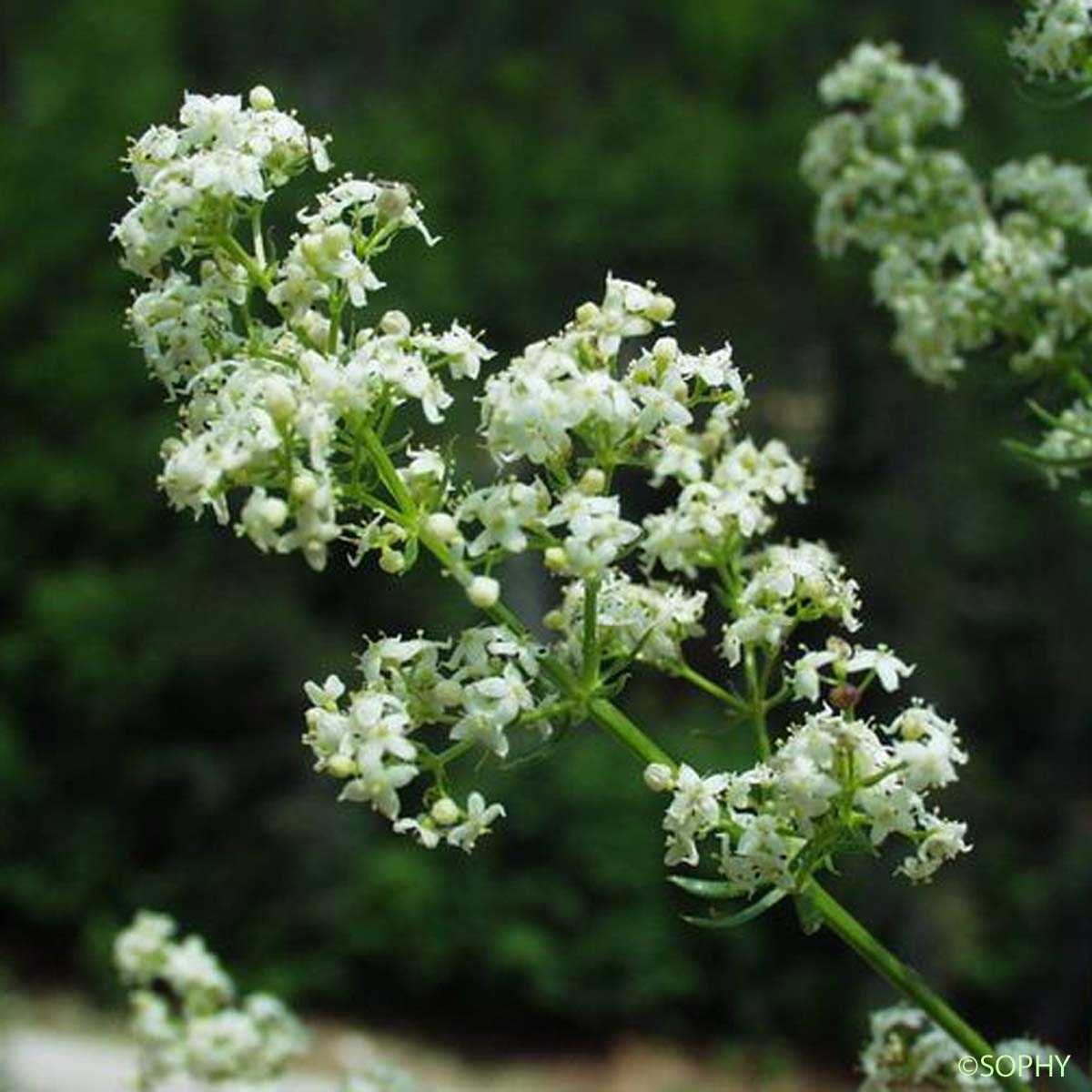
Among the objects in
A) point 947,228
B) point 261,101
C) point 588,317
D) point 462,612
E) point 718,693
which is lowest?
point 718,693

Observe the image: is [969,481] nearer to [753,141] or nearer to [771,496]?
[753,141]

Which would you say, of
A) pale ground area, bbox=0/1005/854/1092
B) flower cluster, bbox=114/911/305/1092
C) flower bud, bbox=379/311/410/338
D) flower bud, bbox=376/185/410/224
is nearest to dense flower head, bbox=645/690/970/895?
flower bud, bbox=379/311/410/338

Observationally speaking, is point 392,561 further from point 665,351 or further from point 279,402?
point 665,351

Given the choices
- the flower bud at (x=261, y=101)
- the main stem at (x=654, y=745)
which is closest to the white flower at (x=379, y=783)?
the main stem at (x=654, y=745)

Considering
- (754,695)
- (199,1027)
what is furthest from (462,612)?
(754,695)

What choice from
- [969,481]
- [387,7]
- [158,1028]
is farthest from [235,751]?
[158,1028]

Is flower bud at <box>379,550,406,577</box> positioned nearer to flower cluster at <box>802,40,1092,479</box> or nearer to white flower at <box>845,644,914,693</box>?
white flower at <box>845,644,914,693</box>
